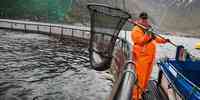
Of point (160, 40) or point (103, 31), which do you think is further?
point (160, 40)

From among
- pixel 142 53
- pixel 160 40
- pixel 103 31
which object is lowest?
pixel 142 53

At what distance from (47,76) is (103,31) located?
10.6 meters

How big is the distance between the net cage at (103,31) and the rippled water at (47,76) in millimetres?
6194

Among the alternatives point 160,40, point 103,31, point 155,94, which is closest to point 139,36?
point 160,40

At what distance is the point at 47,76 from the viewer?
764 inches

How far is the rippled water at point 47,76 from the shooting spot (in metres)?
15.5

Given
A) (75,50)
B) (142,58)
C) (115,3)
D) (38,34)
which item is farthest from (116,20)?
(115,3)

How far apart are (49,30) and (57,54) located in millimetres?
17838

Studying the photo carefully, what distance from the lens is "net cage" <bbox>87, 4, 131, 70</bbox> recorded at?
29.2 ft

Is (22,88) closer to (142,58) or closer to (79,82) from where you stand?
(79,82)

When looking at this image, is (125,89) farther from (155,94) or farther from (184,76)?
(155,94)

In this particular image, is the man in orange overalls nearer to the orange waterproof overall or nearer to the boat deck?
the orange waterproof overall

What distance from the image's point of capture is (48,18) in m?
106

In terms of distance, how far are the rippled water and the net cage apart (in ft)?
20.3
